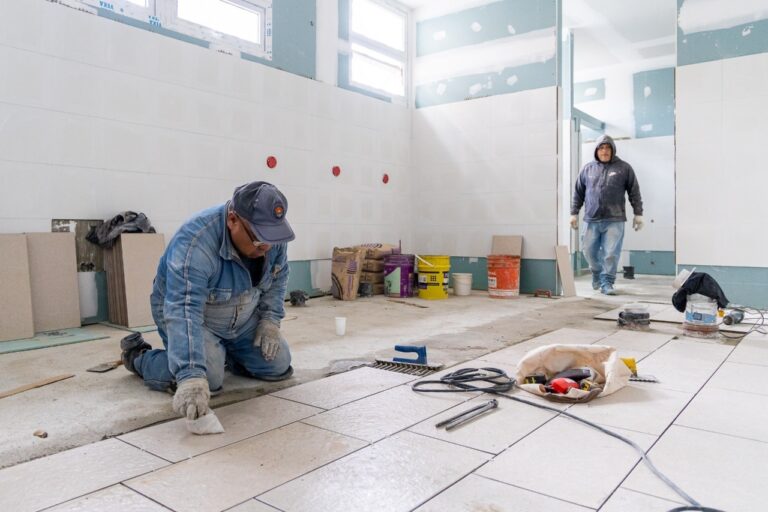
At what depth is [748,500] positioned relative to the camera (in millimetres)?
1406

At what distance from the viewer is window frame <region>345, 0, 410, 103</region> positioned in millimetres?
6041

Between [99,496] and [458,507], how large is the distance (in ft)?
3.05

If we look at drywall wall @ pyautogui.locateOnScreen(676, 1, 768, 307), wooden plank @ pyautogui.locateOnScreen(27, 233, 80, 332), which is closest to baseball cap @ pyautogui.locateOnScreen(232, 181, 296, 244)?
wooden plank @ pyautogui.locateOnScreen(27, 233, 80, 332)

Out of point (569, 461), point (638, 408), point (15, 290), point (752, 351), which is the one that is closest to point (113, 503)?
point (569, 461)

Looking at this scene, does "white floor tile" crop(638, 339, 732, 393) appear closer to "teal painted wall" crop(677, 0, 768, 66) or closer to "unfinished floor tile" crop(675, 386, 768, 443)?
"unfinished floor tile" crop(675, 386, 768, 443)

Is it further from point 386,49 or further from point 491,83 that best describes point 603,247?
point 386,49

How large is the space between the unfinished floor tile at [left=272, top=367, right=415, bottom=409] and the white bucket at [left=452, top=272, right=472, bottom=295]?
3.38m

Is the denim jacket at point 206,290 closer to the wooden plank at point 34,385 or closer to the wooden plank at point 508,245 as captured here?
the wooden plank at point 34,385

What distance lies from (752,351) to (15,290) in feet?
14.4

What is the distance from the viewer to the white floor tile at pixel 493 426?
1.81m

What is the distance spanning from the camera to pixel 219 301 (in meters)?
2.20

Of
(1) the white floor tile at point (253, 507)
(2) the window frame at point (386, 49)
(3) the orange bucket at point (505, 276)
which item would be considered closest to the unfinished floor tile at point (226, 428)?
(1) the white floor tile at point (253, 507)

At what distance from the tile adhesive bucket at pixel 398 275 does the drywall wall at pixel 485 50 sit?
221 centimetres

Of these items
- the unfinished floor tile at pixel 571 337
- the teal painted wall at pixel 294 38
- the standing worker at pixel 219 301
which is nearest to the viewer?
the standing worker at pixel 219 301
